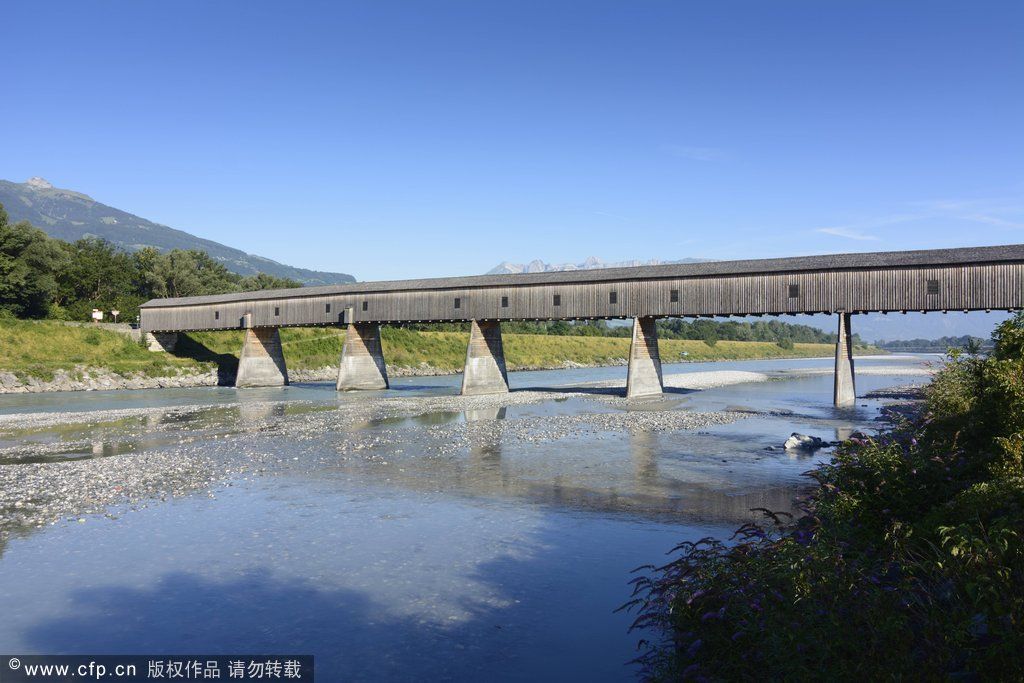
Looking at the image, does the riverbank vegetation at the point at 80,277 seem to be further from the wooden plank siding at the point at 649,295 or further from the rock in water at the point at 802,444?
the rock in water at the point at 802,444

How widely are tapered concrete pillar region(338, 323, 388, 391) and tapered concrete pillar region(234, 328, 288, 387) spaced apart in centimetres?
1052

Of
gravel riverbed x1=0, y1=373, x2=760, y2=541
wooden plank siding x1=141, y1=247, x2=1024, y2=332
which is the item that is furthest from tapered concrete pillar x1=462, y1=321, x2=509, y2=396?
gravel riverbed x1=0, y1=373, x2=760, y2=541

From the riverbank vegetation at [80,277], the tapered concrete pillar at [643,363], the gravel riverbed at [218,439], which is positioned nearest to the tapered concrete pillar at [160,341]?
the riverbank vegetation at [80,277]

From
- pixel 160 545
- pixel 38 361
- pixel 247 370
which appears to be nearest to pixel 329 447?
pixel 160 545

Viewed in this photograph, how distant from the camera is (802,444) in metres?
23.6

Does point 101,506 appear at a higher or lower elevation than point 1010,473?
lower

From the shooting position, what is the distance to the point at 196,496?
1734 cm

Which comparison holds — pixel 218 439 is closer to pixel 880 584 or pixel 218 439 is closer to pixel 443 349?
pixel 880 584

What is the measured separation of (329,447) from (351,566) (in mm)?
14041

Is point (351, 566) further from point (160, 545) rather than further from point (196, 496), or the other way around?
point (196, 496)

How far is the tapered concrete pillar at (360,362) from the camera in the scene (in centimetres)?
5681

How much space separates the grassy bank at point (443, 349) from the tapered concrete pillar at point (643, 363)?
43792 millimetres

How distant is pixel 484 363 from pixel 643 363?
1140cm

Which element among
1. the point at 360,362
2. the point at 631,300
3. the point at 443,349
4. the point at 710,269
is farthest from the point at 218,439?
the point at 443,349
